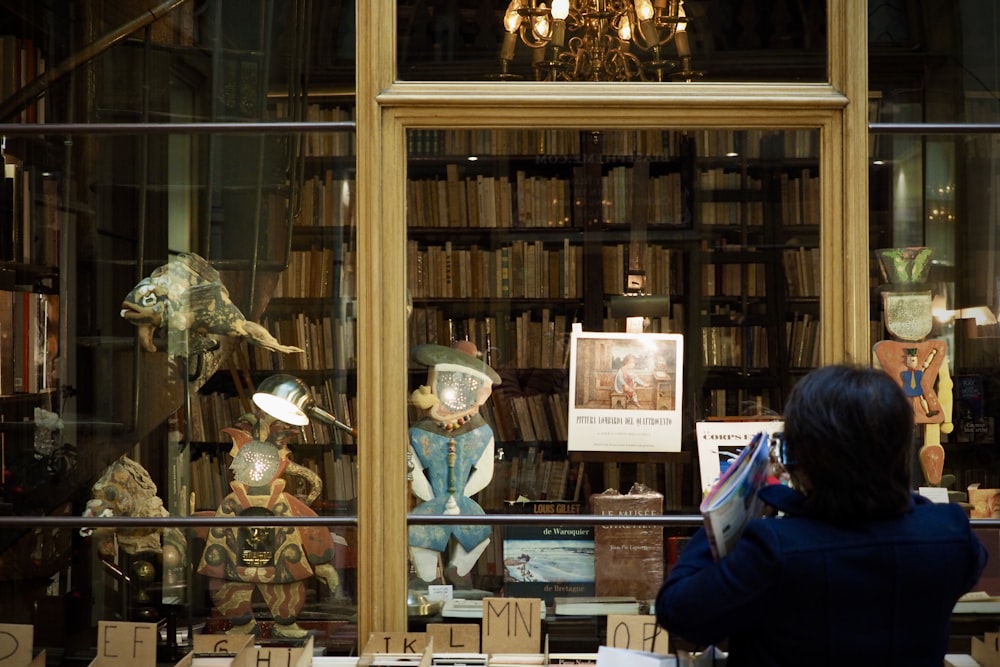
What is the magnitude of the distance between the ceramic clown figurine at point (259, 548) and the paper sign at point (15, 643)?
505 mm

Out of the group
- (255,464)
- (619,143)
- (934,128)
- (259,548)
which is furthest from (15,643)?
(934,128)

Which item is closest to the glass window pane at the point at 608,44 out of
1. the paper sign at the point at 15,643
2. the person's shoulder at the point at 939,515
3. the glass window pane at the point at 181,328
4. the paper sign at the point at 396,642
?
the glass window pane at the point at 181,328

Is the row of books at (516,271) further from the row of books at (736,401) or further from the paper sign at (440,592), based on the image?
the paper sign at (440,592)

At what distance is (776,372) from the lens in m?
3.32

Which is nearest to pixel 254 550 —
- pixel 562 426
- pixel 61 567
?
pixel 61 567

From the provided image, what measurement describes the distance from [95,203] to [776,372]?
6.90 ft

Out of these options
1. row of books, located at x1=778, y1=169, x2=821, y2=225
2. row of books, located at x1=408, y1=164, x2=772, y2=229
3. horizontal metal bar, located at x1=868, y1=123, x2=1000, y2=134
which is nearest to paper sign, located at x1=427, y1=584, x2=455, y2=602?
row of books, located at x1=408, y1=164, x2=772, y2=229

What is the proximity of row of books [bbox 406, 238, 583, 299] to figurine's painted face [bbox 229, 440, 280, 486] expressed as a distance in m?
0.68

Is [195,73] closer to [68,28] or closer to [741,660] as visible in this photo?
[68,28]

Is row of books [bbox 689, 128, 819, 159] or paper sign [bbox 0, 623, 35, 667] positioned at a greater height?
row of books [bbox 689, 128, 819, 159]

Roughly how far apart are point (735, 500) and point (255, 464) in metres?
1.80

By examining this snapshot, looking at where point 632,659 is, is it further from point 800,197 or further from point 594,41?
point 594,41

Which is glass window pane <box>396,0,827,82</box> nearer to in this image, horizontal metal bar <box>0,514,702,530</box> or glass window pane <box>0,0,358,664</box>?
glass window pane <box>0,0,358,664</box>

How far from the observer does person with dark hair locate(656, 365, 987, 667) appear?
5.78ft
